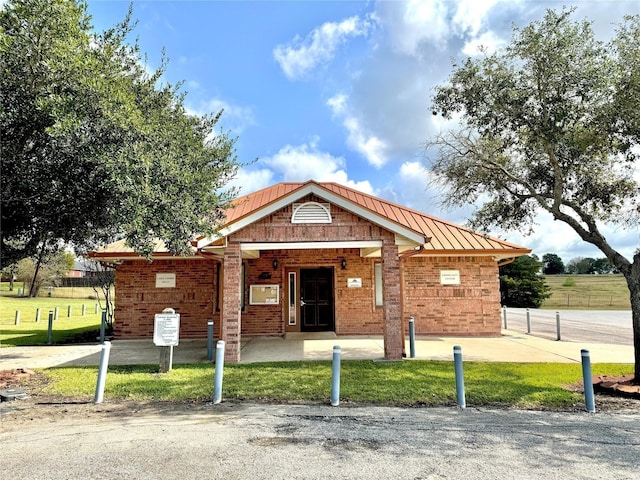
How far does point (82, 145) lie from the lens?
6.91 m

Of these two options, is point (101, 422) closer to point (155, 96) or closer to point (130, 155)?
point (130, 155)

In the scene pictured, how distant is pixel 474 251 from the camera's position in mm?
13164

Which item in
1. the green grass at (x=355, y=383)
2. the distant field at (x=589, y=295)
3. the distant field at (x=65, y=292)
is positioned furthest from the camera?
the distant field at (x=65, y=292)

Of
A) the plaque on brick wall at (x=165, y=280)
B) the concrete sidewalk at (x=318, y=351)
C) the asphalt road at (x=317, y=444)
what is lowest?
the asphalt road at (x=317, y=444)

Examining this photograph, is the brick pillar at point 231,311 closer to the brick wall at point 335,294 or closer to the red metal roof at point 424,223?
the red metal roof at point 424,223

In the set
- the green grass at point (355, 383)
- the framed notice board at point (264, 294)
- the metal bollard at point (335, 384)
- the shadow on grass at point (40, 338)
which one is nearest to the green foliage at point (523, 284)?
the framed notice board at point (264, 294)

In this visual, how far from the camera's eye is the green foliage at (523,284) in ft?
108

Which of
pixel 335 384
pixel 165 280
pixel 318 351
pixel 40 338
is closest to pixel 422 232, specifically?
pixel 318 351

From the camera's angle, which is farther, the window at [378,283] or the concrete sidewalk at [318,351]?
the window at [378,283]

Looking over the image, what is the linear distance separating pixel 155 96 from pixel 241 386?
667 centimetres

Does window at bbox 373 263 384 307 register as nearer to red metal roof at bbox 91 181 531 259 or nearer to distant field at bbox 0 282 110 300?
red metal roof at bbox 91 181 531 259

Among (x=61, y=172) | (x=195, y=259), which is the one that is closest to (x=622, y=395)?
(x=61, y=172)

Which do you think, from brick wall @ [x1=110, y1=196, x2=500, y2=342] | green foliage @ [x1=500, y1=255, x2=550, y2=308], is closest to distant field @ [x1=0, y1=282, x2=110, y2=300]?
brick wall @ [x1=110, y1=196, x2=500, y2=342]

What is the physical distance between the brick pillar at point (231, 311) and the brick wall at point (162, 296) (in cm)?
425
